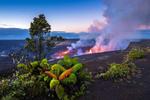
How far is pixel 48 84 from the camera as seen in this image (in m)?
14.1

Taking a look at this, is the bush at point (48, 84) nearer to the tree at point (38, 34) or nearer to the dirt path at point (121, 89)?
the dirt path at point (121, 89)

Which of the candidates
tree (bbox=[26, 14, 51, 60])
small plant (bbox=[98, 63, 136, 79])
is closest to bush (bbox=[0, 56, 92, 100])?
small plant (bbox=[98, 63, 136, 79])

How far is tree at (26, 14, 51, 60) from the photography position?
32188 millimetres

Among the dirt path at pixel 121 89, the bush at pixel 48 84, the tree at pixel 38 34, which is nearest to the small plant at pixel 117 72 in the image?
the dirt path at pixel 121 89

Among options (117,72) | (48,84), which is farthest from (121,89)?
(48,84)

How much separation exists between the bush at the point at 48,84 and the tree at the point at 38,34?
55.2ft

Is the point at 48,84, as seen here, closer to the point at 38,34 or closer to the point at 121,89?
the point at 121,89

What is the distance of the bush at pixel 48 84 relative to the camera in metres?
13.4

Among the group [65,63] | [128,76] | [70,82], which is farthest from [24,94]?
[128,76]

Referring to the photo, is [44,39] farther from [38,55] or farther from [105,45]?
[105,45]

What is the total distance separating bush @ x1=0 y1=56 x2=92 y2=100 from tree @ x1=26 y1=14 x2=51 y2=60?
55.2 feet

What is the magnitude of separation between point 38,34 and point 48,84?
19.8 meters

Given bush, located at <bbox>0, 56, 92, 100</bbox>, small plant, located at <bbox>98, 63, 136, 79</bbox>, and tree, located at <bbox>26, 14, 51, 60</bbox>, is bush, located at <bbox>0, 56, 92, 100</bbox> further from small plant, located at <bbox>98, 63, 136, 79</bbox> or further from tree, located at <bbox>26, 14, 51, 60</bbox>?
tree, located at <bbox>26, 14, 51, 60</bbox>

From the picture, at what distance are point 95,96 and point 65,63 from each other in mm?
3008
